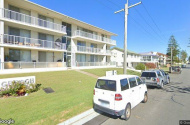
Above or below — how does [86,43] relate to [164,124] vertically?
above

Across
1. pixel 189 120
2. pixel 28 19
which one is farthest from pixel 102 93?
pixel 28 19

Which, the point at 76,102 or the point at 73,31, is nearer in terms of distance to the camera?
the point at 76,102

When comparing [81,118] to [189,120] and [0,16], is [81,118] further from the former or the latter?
[0,16]

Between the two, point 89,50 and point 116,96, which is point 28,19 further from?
point 116,96

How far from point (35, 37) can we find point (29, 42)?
1342 millimetres

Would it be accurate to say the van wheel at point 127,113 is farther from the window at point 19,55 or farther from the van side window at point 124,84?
the window at point 19,55

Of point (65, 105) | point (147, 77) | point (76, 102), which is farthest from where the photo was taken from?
point (147, 77)

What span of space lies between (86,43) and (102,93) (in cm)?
2046

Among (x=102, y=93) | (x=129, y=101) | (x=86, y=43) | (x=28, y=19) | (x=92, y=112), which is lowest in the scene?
(x=92, y=112)

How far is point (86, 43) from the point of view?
79.5 ft

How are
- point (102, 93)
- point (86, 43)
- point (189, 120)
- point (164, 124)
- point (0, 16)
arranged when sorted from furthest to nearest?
point (86, 43)
point (0, 16)
point (102, 93)
point (189, 120)
point (164, 124)

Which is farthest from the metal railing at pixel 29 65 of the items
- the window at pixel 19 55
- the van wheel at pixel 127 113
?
the van wheel at pixel 127 113

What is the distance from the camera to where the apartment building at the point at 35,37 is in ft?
43.3

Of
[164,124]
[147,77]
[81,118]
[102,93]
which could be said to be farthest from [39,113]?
[147,77]
